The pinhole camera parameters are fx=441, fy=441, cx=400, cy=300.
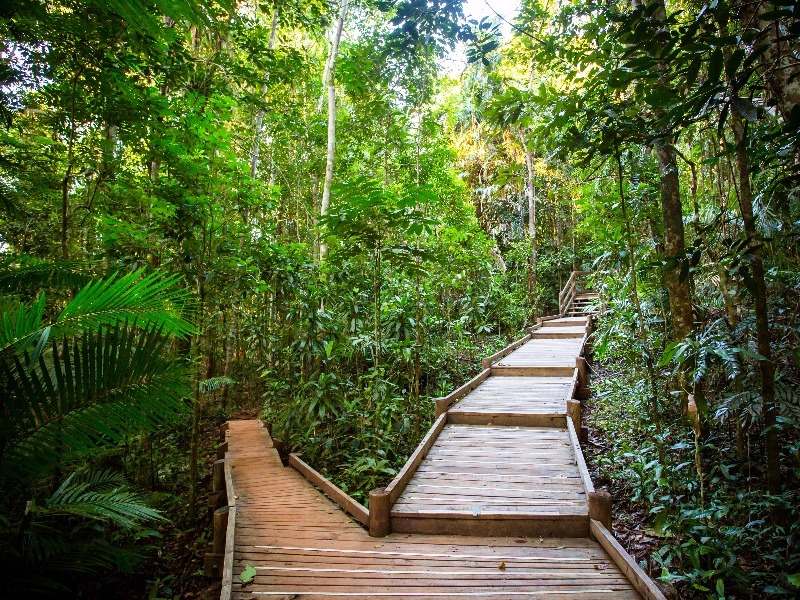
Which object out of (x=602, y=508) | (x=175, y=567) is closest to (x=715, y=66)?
(x=602, y=508)

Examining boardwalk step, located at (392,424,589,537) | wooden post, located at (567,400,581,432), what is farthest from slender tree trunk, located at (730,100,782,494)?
wooden post, located at (567,400,581,432)

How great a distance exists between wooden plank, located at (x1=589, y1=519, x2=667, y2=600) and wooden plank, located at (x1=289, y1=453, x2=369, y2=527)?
1.93 metres

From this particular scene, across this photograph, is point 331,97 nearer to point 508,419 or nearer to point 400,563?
point 508,419

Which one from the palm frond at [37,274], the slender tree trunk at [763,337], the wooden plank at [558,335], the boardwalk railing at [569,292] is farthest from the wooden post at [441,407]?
the boardwalk railing at [569,292]

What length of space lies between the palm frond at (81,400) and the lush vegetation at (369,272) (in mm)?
12

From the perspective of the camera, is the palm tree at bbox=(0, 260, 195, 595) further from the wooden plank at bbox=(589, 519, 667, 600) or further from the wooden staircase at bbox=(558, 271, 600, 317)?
the wooden staircase at bbox=(558, 271, 600, 317)

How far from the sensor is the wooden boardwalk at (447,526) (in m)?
3.05

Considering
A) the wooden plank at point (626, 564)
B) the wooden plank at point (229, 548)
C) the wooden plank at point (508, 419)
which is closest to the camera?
the wooden plank at point (626, 564)

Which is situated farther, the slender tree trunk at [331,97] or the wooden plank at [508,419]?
the slender tree trunk at [331,97]

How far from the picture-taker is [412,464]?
15.4 feet

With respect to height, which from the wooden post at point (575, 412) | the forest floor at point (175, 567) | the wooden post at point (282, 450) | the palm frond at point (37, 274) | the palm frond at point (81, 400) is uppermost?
the palm frond at point (37, 274)

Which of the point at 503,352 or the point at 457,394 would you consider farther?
the point at 503,352

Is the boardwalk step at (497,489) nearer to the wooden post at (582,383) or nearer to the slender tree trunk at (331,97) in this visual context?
the wooden post at (582,383)

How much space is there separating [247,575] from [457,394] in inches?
175
